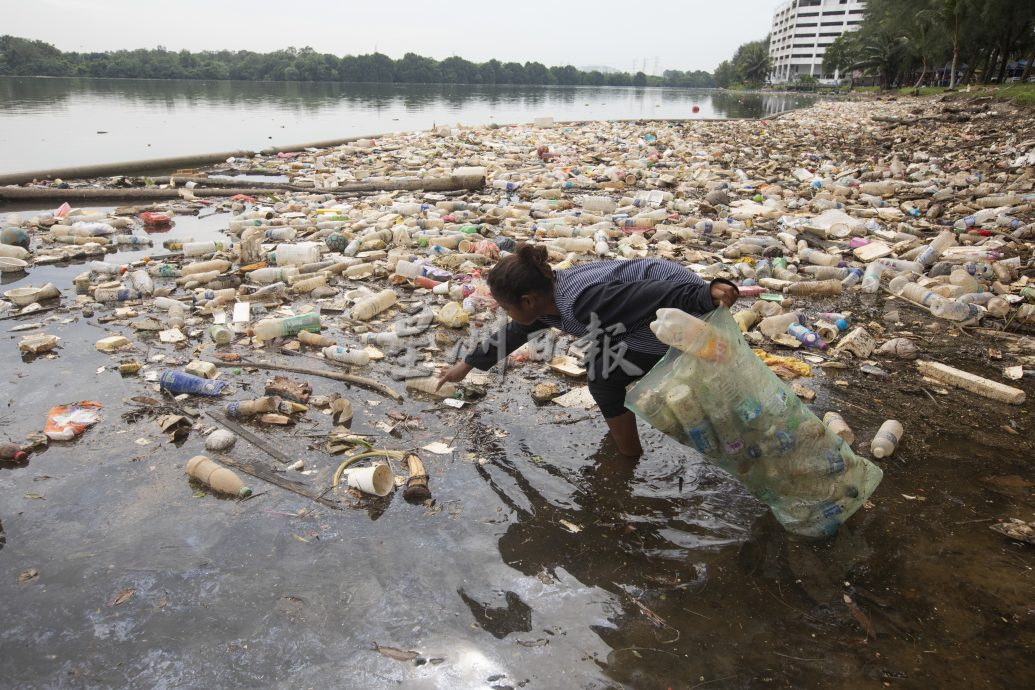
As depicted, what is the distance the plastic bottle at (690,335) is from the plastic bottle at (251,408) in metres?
2.26

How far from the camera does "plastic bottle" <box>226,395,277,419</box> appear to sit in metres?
3.31

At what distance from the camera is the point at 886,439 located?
2.97 metres

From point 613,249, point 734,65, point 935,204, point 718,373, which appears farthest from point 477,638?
point 734,65

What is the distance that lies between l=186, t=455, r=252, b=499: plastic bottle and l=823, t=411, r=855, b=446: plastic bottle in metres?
2.84

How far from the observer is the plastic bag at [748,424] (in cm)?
213

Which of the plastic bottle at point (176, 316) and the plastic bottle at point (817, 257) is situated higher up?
the plastic bottle at point (817, 257)

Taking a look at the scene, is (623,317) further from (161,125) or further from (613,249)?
(161,125)

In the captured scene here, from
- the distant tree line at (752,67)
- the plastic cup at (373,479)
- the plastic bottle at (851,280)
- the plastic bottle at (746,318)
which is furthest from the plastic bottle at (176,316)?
the distant tree line at (752,67)

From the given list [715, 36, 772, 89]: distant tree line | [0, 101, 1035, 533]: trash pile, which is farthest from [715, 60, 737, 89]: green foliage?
[0, 101, 1035, 533]: trash pile

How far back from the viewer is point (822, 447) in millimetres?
2230

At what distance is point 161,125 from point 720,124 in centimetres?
2195

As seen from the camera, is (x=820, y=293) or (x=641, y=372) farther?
(x=820, y=293)

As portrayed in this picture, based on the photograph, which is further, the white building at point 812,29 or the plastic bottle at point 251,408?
the white building at point 812,29

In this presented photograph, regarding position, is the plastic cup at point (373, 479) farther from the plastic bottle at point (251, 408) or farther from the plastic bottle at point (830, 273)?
the plastic bottle at point (830, 273)
